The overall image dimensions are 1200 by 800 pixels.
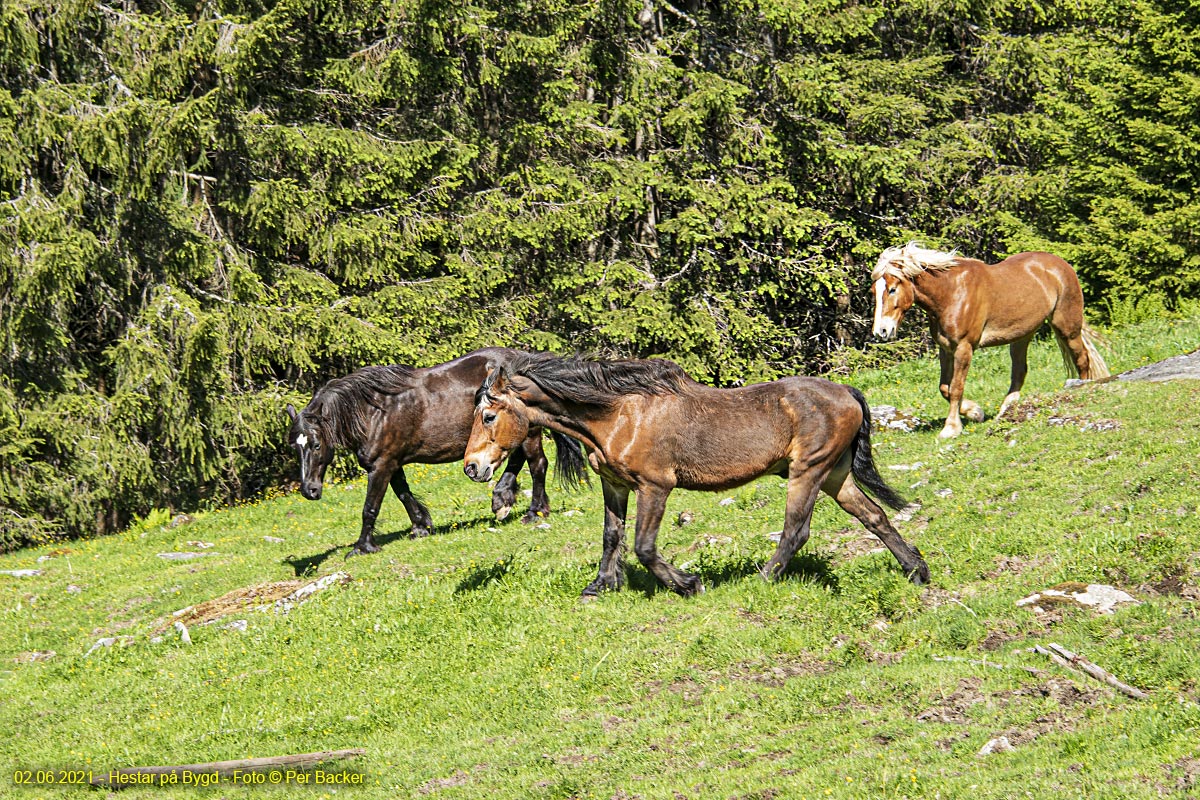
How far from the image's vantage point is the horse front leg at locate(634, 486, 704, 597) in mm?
11031

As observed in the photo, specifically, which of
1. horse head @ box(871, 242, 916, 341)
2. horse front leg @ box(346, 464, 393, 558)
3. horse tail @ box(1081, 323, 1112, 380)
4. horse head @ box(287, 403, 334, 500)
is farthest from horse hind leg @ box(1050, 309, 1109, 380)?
horse head @ box(287, 403, 334, 500)

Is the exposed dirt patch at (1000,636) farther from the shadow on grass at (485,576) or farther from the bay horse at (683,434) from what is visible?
the shadow on grass at (485,576)

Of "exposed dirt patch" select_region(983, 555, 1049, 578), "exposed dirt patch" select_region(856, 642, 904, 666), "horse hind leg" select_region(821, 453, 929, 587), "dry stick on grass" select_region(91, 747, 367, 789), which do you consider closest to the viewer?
"dry stick on grass" select_region(91, 747, 367, 789)

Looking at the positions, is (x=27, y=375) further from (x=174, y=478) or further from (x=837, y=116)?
(x=837, y=116)

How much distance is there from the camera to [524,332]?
2641 centimetres

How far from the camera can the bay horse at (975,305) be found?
15711 millimetres

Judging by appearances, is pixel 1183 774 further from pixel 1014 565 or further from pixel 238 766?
pixel 238 766

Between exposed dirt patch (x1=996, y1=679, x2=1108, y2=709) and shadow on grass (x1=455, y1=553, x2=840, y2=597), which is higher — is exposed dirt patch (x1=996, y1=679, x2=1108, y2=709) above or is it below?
above

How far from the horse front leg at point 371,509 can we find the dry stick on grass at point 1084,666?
9.13 m

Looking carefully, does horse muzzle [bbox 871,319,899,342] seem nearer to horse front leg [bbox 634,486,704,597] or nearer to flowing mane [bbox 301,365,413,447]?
horse front leg [bbox 634,486,704,597]

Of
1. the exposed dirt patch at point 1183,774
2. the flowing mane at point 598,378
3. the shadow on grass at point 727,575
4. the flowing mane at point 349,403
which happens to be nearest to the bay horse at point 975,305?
the shadow on grass at point 727,575

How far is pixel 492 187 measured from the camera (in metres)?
27.9

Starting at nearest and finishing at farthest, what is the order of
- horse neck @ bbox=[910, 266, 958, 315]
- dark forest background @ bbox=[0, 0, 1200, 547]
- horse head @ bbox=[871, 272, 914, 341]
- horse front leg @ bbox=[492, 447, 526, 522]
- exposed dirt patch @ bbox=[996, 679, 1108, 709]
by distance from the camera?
exposed dirt patch @ bbox=[996, 679, 1108, 709]
horse head @ bbox=[871, 272, 914, 341]
horse neck @ bbox=[910, 266, 958, 315]
horse front leg @ bbox=[492, 447, 526, 522]
dark forest background @ bbox=[0, 0, 1200, 547]

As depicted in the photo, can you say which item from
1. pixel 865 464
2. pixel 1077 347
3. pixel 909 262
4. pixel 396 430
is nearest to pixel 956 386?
pixel 909 262
